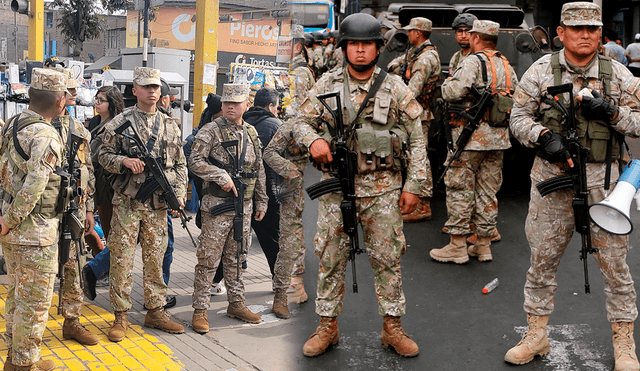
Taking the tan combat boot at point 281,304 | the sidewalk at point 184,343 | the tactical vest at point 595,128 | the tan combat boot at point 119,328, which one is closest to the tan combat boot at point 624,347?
the tactical vest at point 595,128

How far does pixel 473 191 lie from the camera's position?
18.6 feet

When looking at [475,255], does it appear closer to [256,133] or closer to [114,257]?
[256,133]

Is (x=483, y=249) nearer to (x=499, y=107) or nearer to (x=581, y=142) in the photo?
(x=499, y=107)

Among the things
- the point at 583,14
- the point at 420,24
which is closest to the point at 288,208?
the point at 420,24

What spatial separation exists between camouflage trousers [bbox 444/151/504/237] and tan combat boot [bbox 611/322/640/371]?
1.75 m

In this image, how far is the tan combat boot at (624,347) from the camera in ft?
12.5

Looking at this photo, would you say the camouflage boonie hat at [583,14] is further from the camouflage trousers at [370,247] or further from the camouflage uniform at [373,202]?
the camouflage trousers at [370,247]

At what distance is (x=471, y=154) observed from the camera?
5.66 metres

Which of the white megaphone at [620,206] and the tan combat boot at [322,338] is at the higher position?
the white megaphone at [620,206]

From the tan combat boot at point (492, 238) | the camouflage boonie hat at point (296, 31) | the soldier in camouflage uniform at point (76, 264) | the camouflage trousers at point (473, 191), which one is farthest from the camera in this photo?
the tan combat boot at point (492, 238)

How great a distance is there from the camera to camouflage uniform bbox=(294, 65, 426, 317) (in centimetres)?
396

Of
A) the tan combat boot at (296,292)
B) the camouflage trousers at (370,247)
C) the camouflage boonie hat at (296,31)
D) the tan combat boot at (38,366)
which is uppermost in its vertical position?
the camouflage boonie hat at (296,31)

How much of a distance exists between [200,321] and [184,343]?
0.28m

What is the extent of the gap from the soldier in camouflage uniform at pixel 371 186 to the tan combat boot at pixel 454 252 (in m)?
1.61
